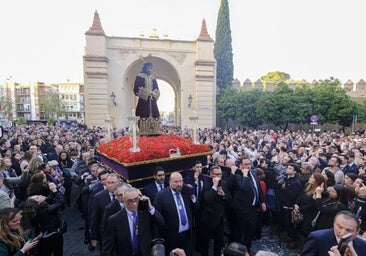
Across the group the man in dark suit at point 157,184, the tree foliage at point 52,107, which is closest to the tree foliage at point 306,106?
the man in dark suit at point 157,184

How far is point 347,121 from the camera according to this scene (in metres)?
24.0

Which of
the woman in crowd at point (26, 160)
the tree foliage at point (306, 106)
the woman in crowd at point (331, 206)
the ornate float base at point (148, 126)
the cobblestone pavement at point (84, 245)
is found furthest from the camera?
the tree foliage at point (306, 106)

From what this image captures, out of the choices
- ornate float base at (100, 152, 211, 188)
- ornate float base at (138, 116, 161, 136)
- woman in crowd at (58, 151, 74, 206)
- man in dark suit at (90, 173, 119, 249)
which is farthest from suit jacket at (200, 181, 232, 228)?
woman in crowd at (58, 151, 74, 206)

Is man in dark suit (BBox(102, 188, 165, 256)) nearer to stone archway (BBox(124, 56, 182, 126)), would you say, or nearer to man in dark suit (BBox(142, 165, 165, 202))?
man in dark suit (BBox(142, 165, 165, 202))

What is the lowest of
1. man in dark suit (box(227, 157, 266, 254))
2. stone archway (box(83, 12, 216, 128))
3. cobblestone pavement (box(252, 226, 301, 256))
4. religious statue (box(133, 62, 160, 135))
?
cobblestone pavement (box(252, 226, 301, 256))

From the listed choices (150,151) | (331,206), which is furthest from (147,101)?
(331,206)

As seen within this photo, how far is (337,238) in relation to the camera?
97.2 inches

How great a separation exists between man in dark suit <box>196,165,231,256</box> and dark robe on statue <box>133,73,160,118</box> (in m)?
4.40

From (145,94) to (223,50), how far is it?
29.1 metres

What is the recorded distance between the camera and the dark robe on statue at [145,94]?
8203 millimetres

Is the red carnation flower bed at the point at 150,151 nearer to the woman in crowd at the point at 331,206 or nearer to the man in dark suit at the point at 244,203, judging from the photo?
the man in dark suit at the point at 244,203

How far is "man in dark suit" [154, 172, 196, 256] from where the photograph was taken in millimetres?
3895

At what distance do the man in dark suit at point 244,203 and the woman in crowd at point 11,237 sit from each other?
3.62 metres

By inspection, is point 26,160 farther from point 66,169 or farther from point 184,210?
point 184,210
